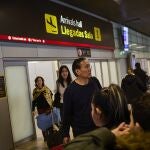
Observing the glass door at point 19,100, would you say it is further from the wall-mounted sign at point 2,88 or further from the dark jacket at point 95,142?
the dark jacket at point 95,142

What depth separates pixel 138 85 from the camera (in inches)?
275

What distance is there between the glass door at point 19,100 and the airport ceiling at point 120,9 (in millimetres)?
3325

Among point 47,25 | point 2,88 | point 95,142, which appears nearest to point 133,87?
point 47,25

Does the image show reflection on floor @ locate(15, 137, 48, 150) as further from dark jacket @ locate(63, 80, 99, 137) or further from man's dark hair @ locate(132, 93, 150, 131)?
man's dark hair @ locate(132, 93, 150, 131)

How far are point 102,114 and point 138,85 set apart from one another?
5480mm

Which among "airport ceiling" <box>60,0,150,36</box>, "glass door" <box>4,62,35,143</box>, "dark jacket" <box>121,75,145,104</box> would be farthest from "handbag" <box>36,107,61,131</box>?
"airport ceiling" <box>60,0,150,36</box>

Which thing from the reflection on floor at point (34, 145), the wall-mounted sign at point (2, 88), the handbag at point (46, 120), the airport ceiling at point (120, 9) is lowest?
the reflection on floor at point (34, 145)

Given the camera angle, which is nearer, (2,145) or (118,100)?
(118,100)

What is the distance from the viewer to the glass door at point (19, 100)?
676cm

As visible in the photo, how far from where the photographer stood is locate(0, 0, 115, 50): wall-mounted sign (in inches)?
259

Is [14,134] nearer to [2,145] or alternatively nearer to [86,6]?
[2,145]

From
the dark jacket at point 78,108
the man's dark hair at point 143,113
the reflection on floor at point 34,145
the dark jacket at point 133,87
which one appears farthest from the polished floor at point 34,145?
the man's dark hair at point 143,113

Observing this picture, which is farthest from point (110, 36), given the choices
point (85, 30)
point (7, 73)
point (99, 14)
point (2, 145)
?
point (2, 145)

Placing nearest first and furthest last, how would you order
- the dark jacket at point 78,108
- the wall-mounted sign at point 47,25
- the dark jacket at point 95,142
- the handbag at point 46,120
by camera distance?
the dark jacket at point 95,142
the dark jacket at point 78,108
the handbag at point 46,120
the wall-mounted sign at point 47,25
